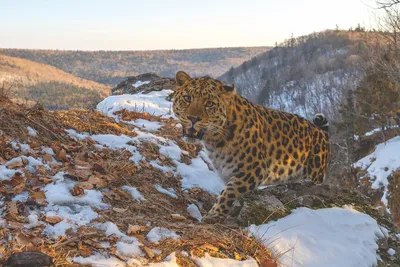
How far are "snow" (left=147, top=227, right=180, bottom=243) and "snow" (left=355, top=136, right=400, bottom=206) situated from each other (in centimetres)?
1943

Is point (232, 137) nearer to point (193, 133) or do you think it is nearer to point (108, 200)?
point (193, 133)

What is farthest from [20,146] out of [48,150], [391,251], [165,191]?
[391,251]

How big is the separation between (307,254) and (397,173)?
19977 millimetres

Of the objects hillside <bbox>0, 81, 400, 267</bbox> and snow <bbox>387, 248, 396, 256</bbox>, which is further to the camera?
snow <bbox>387, 248, 396, 256</bbox>

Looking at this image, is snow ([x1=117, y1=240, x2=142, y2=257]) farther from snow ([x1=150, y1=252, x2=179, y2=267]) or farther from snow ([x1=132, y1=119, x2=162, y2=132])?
snow ([x1=132, y1=119, x2=162, y2=132])

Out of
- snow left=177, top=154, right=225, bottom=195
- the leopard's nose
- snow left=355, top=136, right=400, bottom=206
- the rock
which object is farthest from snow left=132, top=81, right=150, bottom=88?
the rock

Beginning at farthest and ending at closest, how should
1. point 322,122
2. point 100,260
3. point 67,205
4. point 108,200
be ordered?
point 322,122 < point 108,200 < point 67,205 < point 100,260

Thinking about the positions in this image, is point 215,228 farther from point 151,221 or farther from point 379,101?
point 379,101

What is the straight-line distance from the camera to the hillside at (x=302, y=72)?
121900 millimetres

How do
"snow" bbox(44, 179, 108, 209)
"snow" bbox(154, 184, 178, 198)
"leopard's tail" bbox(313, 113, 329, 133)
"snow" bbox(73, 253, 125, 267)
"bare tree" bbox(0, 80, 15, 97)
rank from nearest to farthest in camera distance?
1. "snow" bbox(73, 253, 125, 267)
2. "snow" bbox(44, 179, 108, 209)
3. "snow" bbox(154, 184, 178, 198)
4. "bare tree" bbox(0, 80, 15, 97)
5. "leopard's tail" bbox(313, 113, 329, 133)

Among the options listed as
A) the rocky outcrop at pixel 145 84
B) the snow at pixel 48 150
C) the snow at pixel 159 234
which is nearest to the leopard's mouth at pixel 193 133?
the snow at pixel 159 234

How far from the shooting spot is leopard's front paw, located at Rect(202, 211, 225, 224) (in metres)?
5.06

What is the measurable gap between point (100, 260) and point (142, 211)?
1373 millimetres

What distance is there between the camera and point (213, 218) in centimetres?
511
